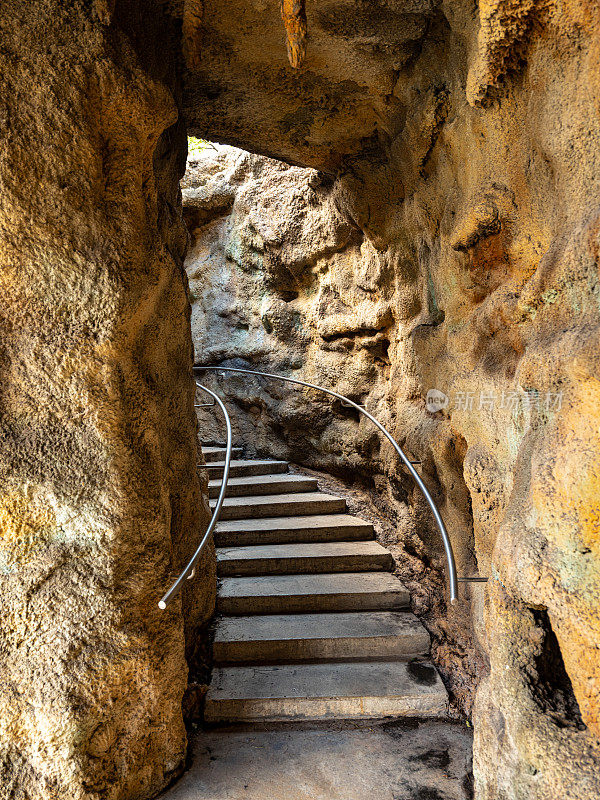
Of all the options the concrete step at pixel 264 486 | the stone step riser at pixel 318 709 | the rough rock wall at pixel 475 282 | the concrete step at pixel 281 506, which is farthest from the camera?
the concrete step at pixel 264 486

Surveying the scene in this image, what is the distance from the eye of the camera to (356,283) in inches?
212

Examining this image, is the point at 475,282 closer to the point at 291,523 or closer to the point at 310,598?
the point at 310,598

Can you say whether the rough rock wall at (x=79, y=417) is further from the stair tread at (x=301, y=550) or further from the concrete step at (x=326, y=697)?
the stair tread at (x=301, y=550)

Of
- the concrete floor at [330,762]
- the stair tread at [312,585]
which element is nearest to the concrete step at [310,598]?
the stair tread at [312,585]

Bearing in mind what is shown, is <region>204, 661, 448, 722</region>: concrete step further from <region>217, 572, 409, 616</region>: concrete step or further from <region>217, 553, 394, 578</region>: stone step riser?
<region>217, 553, 394, 578</region>: stone step riser

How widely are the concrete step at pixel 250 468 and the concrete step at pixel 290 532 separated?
94 centimetres

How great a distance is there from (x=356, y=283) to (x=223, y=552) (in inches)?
105

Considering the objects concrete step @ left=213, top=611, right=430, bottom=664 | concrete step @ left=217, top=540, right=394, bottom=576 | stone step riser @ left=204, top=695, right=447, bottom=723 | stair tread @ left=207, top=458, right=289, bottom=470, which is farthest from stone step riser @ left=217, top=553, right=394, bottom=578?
stair tread @ left=207, top=458, right=289, bottom=470

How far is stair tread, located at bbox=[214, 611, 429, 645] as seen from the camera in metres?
3.93

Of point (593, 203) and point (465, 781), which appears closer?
point (593, 203)

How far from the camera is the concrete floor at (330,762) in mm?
2917

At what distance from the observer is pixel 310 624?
4.05 m

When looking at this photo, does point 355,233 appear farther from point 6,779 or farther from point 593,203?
point 6,779

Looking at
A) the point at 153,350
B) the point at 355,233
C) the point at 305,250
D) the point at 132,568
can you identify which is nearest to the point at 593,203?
the point at 153,350
